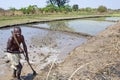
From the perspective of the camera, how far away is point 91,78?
6.01 m

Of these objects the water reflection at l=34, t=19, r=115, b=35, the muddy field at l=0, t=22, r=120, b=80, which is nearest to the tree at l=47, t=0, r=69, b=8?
the water reflection at l=34, t=19, r=115, b=35

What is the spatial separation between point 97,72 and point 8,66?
381 centimetres

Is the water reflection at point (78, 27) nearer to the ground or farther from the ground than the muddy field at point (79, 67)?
nearer to the ground

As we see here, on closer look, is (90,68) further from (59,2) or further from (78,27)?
(59,2)

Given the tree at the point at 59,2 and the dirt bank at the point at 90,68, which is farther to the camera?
the tree at the point at 59,2

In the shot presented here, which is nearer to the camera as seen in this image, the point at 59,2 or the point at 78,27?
the point at 78,27

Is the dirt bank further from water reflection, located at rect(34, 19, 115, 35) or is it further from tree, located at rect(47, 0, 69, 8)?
tree, located at rect(47, 0, 69, 8)

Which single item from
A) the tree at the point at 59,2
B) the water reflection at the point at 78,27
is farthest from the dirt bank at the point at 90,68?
the tree at the point at 59,2

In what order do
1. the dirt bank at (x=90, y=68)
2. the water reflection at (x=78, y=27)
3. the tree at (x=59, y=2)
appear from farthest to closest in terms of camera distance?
the tree at (x=59, y=2) → the water reflection at (x=78, y=27) → the dirt bank at (x=90, y=68)

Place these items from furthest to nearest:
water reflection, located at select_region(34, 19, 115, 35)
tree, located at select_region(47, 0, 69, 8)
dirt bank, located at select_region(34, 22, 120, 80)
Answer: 1. tree, located at select_region(47, 0, 69, 8)
2. water reflection, located at select_region(34, 19, 115, 35)
3. dirt bank, located at select_region(34, 22, 120, 80)

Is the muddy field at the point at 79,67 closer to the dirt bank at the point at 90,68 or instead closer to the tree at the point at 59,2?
the dirt bank at the point at 90,68

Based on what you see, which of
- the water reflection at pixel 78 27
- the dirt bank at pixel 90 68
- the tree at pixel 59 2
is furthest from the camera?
the tree at pixel 59 2

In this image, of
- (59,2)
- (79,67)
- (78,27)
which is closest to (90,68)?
(79,67)

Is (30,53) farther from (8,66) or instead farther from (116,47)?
(116,47)
